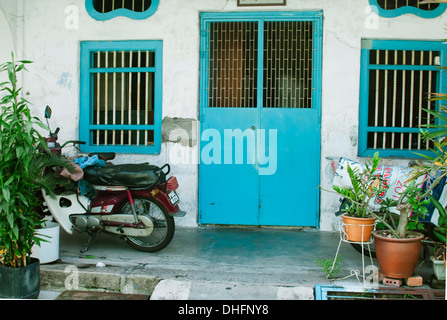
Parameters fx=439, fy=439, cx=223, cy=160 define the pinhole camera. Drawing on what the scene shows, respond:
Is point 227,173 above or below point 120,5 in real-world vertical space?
below

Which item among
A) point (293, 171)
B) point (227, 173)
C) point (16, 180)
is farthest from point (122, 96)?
point (16, 180)

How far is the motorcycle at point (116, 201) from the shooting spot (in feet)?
16.6

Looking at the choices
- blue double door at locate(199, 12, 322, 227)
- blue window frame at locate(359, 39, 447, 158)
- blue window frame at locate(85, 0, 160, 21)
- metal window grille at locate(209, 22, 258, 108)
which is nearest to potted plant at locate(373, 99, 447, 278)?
blue window frame at locate(359, 39, 447, 158)

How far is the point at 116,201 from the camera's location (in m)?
5.21

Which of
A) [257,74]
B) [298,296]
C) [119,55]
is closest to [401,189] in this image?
[298,296]

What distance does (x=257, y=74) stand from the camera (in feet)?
20.8

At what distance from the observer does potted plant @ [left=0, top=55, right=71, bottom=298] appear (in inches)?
153

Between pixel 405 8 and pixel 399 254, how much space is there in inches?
146

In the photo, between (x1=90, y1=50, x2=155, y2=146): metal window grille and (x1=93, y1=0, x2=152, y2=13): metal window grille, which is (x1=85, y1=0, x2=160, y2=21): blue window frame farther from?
(x1=90, y1=50, x2=155, y2=146): metal window grille

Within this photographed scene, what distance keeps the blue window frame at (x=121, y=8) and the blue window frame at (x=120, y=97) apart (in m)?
0.38

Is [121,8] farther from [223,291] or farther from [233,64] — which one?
[223,291]

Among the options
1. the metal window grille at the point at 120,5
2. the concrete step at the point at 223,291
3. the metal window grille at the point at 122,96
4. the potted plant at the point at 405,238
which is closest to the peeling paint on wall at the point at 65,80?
the metal window grille at the point at 122,96

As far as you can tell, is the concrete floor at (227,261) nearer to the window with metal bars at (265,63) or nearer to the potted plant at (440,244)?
the potted plant at (440,244)
